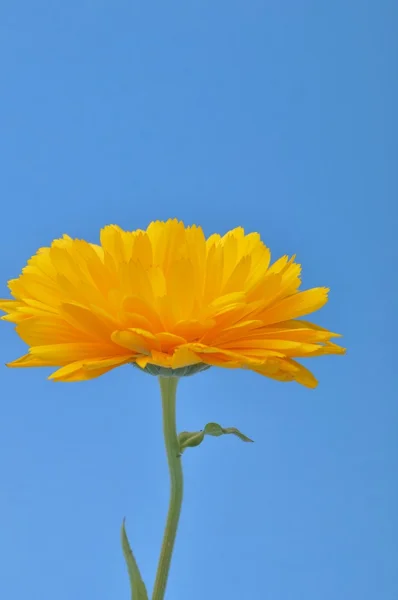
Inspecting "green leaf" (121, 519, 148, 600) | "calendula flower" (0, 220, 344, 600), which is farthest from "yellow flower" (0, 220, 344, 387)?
"green leaf" (121, 519, 148, 600)

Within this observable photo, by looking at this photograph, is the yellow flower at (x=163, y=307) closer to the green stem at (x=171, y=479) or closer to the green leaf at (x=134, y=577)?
the green stem at (x=171, y=479)

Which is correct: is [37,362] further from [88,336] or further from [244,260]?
[244,260]

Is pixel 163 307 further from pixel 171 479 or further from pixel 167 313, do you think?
pixel 171 479

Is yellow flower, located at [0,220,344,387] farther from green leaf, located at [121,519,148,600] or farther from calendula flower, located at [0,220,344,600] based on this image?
green leaf, located at [121,519,148,600]

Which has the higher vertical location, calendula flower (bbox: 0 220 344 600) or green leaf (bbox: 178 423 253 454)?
calendula flower (bbox: 0 220 344 600)

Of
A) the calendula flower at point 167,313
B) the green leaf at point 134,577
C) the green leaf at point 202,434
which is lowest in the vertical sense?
the green leaf at point 134,577

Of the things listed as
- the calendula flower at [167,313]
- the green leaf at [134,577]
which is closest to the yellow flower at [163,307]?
the calendula flower at [167,313]
